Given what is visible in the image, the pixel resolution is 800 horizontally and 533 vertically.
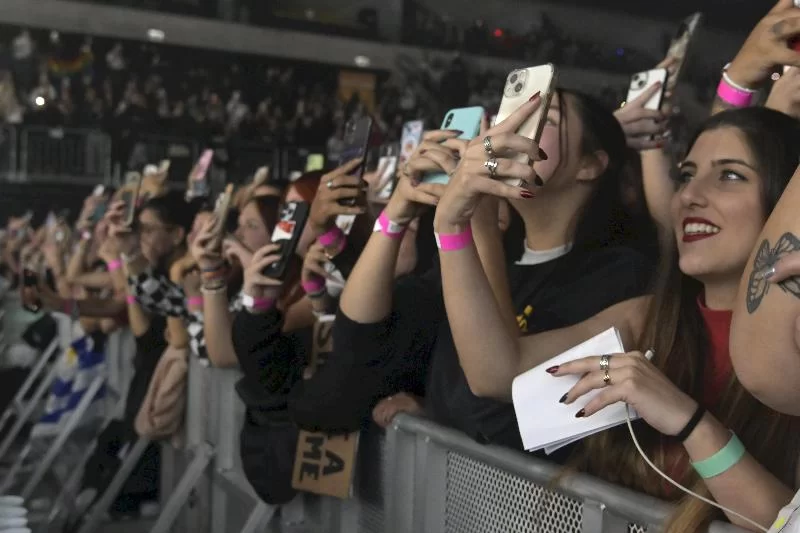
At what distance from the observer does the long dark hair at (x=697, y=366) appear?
0.98 metres

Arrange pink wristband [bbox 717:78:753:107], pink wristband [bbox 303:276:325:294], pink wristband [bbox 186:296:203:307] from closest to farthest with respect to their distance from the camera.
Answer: pink wristband [bbox 717:78:753:107], pink wristband [bbox 303:276:325:294], pink wristband [bbox 186:296:203:307]

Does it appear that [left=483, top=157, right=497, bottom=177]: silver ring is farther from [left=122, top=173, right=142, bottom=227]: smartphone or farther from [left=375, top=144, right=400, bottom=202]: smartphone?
[left=122, top=173, right=142, bottom=227]: smartphone

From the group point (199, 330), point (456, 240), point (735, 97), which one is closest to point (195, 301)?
point (199, 330)

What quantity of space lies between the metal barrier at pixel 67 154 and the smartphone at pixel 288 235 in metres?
6.98

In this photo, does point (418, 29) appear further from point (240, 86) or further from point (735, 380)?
point (735, 380)

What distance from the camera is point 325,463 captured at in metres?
1.68

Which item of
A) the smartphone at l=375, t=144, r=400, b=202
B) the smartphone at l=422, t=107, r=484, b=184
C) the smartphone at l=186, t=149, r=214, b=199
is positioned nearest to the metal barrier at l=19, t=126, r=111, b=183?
the smartphone at l=186, t=149, r=214, b=199

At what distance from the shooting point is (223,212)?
2.18 meters

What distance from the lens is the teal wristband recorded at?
0.88m

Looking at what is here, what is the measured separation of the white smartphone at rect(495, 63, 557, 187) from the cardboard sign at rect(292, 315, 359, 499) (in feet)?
2.46

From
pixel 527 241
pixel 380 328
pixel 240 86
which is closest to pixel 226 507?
pixel 380 328

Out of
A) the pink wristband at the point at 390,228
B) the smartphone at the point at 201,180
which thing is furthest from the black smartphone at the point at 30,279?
the pink wristband at the point at 390,228

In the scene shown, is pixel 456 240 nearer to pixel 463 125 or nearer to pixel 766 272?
pixel 463 125

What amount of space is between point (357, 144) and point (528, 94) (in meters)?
0.67
